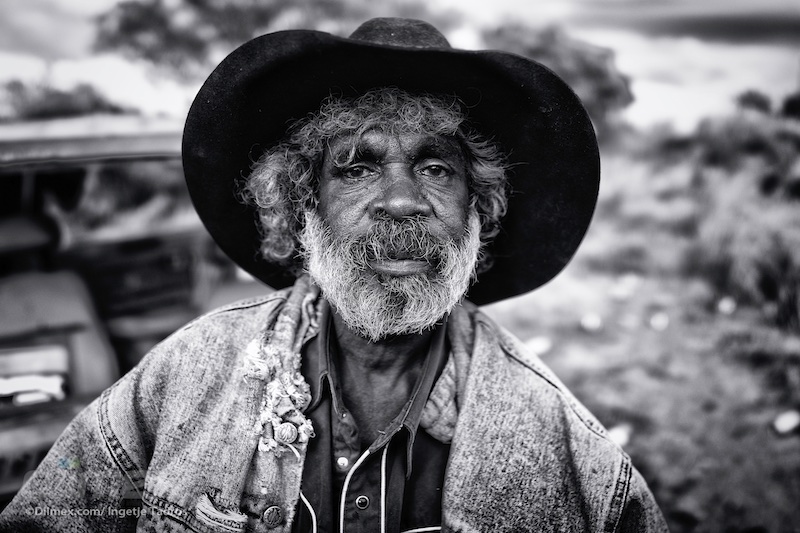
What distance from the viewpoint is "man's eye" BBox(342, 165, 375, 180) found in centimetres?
212

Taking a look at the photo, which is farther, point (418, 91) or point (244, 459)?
point (418, 91)

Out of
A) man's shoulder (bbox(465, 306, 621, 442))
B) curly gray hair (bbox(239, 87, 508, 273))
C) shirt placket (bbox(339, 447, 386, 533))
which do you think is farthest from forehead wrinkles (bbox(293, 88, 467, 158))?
shirt placket (bbox(339, 447, 386, 533))

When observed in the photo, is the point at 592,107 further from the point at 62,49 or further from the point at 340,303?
the point at 62,49

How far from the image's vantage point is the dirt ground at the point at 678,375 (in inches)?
125

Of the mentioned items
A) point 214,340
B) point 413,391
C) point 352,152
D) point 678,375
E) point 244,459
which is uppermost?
point 352,152

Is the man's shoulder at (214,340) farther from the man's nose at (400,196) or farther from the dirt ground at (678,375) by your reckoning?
the dirt ground at (678,375)

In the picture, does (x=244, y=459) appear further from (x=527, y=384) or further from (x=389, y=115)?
(x=389, y=115)

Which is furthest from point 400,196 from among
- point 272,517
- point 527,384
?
point 272,517

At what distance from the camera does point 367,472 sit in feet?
6.51

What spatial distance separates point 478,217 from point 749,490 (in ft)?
7.26

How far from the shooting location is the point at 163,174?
304cm

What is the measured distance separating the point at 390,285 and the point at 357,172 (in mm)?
431

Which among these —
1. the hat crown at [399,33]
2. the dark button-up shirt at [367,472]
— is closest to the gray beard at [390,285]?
the dark button-up shirt at [367,472]

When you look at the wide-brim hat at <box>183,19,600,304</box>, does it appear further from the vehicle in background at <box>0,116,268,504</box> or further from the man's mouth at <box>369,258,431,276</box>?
the vehicle in background at <box>0,116,268,504</box>
